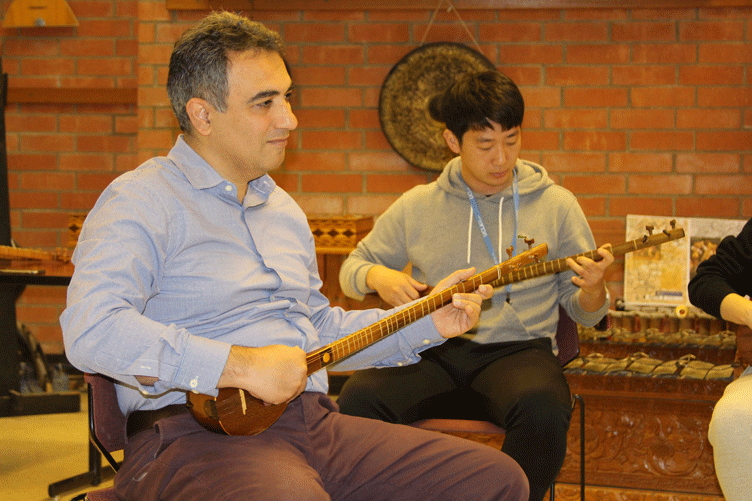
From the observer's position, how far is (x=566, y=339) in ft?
7.70

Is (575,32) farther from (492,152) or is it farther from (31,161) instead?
(31,161)

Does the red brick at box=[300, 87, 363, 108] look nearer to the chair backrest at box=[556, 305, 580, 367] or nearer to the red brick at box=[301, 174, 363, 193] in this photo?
the red brick at box=[301, 174, 363, 193]

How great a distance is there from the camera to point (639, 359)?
273 centimetres

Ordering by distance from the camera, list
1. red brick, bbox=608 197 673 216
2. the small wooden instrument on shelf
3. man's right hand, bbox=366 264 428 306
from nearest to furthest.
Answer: man's right hand, bbox=366 264 428 306, the small wooden instrument on shelf, red brick, bbox=608 197 673 216

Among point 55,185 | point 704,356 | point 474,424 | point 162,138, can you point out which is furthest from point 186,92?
point 55,185

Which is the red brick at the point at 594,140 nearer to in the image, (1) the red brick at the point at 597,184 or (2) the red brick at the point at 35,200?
(1) the red brick at the point at 597,184

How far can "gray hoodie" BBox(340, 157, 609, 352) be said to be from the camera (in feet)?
7.48

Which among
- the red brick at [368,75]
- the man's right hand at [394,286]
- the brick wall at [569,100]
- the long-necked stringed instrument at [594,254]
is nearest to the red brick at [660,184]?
the brick wall at [569,100]

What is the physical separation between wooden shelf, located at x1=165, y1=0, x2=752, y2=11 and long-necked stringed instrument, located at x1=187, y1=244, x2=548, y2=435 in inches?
86.1

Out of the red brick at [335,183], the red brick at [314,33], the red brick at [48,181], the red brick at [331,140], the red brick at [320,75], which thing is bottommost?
the red brick at [48,181]

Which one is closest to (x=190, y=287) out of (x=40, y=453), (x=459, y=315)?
(x=459, y=315)

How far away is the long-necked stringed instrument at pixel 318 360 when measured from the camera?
1363 millimetres

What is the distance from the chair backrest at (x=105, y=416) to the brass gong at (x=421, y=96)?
2532 millimetres

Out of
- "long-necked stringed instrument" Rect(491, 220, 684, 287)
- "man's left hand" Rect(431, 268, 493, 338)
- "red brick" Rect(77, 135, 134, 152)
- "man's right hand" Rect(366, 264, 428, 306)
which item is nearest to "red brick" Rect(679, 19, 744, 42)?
"long-necked stringed instrument" Rect(491, 220, 684, 287)
